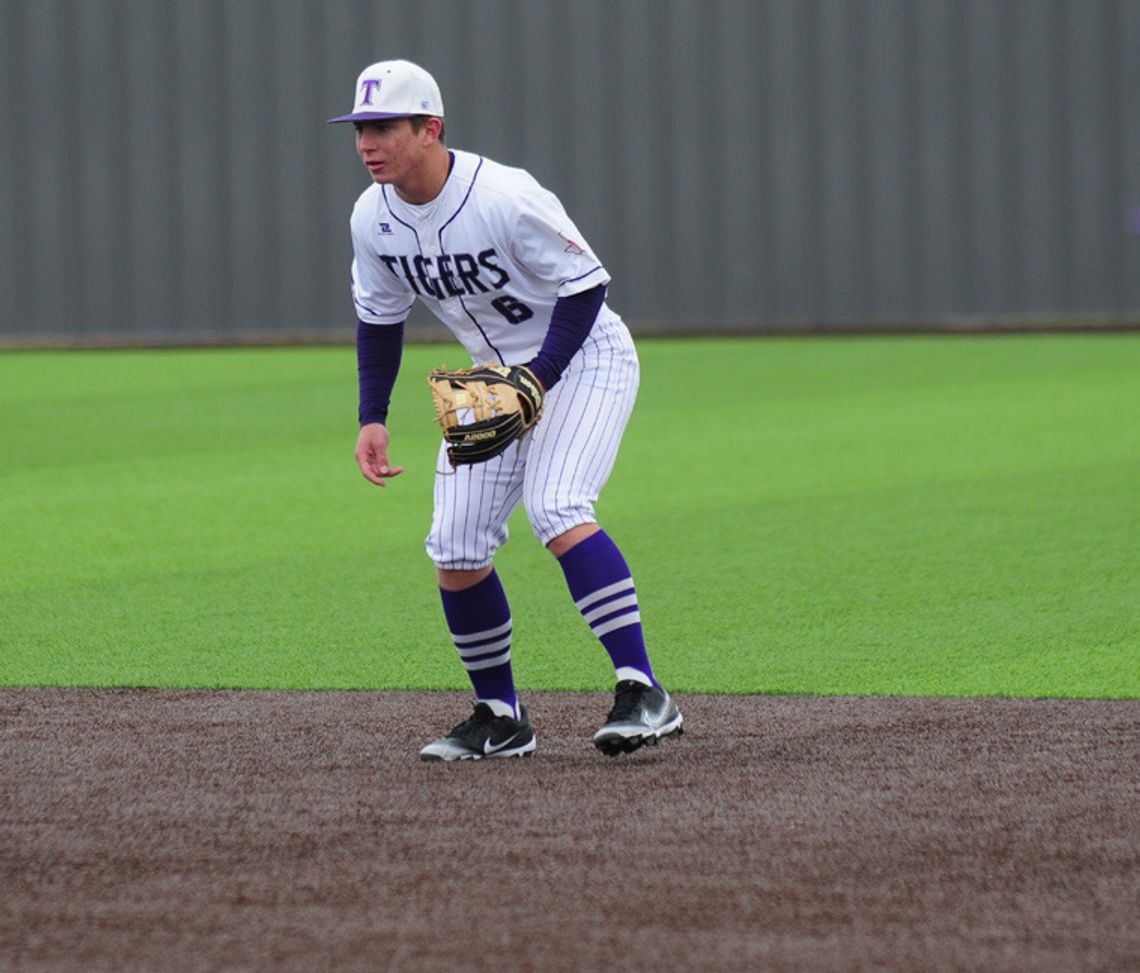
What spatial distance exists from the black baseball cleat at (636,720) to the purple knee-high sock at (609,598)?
1.2 inches

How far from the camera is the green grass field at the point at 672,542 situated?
564cm

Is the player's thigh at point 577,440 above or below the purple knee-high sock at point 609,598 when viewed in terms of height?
above

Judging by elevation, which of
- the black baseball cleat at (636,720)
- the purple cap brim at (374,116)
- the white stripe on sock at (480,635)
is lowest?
the black baseball cleat at (636,720)

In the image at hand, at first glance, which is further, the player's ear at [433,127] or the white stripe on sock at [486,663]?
the white stripe on sock at [486,663]

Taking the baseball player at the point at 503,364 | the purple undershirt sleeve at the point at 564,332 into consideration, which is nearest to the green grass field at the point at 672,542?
the baseball player at the point at 503,364

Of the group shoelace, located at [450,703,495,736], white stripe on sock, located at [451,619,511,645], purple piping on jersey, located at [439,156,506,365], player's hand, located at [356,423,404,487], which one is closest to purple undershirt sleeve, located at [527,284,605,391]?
purple piping on jersey, located at [439,156,506,365]

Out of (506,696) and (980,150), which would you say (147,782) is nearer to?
(506,696)

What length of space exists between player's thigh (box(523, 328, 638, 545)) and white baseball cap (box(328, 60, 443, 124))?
0.69 meters

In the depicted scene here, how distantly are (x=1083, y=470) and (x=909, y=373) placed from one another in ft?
17.4

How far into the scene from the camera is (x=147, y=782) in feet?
13.8

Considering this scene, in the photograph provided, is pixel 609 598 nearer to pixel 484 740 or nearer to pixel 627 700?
pixel 627 700

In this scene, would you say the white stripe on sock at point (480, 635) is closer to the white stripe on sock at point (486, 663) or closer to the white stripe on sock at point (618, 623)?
the white stripe on sock at point (486, 663)

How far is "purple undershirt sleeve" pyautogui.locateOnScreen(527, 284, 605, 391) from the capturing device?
4383mm

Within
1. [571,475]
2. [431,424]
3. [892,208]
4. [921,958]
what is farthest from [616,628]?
[892,208]
